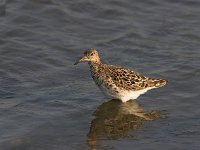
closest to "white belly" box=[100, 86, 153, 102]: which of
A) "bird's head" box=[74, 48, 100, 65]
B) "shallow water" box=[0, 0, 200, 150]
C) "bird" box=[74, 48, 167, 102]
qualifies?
"bird" box=[74, 48, 167, 102]

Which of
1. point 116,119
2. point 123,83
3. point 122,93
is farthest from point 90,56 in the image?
point 116,119

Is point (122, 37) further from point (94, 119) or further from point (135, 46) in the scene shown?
point (94, 119)

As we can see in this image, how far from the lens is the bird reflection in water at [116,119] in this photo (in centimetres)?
1549

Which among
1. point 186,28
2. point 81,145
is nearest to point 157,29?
point 186,28

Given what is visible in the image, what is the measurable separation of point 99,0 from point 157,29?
10.5 feet

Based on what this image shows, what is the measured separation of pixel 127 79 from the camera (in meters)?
17.6

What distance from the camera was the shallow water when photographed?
1538cm

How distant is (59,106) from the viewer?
1714cm

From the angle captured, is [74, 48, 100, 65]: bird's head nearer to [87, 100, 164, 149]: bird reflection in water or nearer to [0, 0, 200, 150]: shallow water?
[0, 0, 200, 150]: shallow water

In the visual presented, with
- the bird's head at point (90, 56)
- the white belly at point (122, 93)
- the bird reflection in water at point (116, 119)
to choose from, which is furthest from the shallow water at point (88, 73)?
the bird's head at point (90, 56)

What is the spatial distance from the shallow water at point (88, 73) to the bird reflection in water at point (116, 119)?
23 mm

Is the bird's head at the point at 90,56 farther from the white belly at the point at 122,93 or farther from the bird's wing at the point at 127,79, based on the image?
the white belly at the point at 122,93

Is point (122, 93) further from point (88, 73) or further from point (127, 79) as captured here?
point (88, 73)

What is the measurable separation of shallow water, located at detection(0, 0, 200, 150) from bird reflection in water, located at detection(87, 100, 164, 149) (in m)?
0.02
